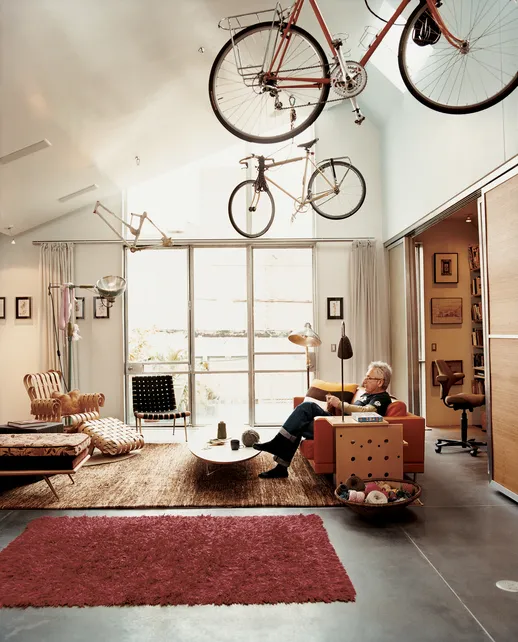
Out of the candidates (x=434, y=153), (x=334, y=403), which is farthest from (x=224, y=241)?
(x=334, y=403)

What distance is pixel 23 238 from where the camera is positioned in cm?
739

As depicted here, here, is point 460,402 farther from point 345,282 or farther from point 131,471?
point 131,471

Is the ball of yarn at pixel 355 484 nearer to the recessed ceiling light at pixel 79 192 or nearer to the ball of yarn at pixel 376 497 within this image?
the ball of yarn at pixel 376 497

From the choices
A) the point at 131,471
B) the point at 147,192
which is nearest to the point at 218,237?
the point at 147,192

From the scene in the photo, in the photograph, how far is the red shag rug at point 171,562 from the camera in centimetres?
245

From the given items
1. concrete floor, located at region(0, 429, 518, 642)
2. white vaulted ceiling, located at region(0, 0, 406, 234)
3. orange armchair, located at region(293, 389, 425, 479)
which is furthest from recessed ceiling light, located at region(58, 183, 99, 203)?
concrete floor, located at region(0, 429, 518, 642)

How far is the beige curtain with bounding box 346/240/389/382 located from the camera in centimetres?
727

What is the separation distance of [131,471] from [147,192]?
4324 millimetres

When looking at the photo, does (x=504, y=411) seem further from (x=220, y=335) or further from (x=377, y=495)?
(x=220, y=335)

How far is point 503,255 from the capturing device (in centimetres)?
387

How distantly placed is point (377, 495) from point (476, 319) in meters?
4.22

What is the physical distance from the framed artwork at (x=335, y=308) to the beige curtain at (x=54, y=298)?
3.65 m

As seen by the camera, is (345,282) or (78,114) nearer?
(78,114)

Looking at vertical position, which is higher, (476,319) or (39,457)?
(476,319)
